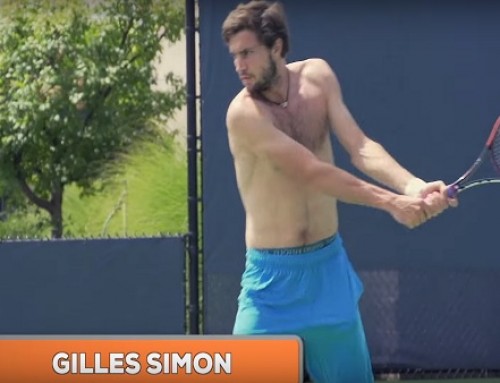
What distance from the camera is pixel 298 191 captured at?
13.8 feet

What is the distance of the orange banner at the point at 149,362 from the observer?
15.2 feet

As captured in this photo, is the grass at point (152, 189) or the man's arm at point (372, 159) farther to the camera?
the grass at point (152, 189)

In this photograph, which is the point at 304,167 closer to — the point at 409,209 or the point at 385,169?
the point at 385,169

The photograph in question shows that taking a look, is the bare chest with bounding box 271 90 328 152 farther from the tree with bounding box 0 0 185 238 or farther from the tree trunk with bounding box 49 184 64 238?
the tree trunk with bounding box 49 184 64 238

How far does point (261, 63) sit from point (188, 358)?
141cm

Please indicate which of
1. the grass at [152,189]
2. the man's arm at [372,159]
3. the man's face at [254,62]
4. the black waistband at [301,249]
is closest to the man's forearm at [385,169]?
the man's arm at [372,159]

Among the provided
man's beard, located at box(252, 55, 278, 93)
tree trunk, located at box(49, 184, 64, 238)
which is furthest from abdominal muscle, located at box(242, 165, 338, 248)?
tree trunk, located at box(49, 184, 64, 238)

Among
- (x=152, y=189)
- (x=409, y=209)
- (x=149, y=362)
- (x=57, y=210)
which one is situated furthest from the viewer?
(x=57, y=210)

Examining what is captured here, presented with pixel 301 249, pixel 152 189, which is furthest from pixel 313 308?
pixel 152 189

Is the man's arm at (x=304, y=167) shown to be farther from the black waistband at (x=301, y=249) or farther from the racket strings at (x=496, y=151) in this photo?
the racket strings at (x=496, y=151)

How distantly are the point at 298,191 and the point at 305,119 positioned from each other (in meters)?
0.24

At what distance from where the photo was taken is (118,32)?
866cm

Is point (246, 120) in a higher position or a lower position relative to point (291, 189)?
higher

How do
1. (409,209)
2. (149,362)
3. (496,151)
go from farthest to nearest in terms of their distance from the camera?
(149,362)
(496,151)
(409,209)
